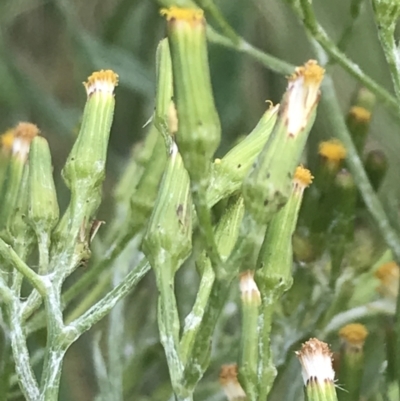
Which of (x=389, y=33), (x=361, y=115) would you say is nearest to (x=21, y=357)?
(x=389, y=33)

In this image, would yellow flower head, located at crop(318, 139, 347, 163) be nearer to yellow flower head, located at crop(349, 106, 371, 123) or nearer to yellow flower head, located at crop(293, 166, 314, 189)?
yellow flower head, located at crop(349, 106, 371, 123)

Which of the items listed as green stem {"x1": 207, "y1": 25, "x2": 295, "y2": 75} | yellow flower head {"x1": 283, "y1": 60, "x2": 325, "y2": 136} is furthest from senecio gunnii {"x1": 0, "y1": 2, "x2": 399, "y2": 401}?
green stem {"x1": 207, "y1": 25, "x2": 295, "y2": 75}

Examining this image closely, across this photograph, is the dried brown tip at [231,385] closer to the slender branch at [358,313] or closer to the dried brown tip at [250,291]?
the dried brown tip at [250,291]

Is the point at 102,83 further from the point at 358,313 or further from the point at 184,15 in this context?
the point at 358,313

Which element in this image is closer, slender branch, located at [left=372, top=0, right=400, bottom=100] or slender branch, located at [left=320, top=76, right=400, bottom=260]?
slender branch, located at [left=372, top=0, right=400, bottom=100]

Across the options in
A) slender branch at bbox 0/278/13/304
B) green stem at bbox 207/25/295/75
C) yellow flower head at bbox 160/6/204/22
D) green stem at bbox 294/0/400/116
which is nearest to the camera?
yellow flower head at bbox 160/6/204/22

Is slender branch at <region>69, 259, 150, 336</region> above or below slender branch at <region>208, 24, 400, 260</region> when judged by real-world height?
below

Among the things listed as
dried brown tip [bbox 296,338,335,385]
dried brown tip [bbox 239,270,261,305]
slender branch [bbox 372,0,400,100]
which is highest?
slender branch [bbox 372,0,400,100]

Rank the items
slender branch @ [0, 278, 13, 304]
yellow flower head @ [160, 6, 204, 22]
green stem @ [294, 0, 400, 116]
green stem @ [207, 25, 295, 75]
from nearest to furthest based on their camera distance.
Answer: yellow flower head @ [160, 6, 204, 22], slender branch @ [0, 278, 13, 304], green stem @ [294, 0, 400, 116], green stem @ [207, 25, 295, 75]

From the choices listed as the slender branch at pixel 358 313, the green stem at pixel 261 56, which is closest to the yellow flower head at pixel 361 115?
the green stem at pixel 261 56
